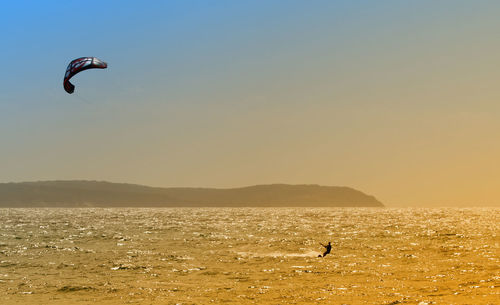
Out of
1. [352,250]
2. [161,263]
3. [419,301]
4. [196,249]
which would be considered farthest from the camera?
[196,249]

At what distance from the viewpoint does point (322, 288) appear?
1179 inches

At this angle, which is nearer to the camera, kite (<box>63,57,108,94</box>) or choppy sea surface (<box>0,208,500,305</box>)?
choppy sea surface (<box>0,208,500,305</box>)

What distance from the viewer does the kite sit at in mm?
42188

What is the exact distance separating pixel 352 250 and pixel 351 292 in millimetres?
23127

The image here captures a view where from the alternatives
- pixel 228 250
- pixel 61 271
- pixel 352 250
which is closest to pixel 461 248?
pixel 352 250

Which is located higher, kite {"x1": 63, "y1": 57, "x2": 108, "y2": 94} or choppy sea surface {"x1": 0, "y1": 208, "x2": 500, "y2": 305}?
kite {"x1": 63, "y1": 57, "x2": 108, "y2": 94}

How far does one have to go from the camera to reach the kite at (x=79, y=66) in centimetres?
4219

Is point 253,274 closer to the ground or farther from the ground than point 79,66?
closer to the ground

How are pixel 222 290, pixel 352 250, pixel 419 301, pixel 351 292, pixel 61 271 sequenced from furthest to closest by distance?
pixel 352 250, pixel 61 271, pixel 222 290, pixel 351 292, pixel 419 301

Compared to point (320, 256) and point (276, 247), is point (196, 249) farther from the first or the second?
point (320, 256)

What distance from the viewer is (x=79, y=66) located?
42.5 m

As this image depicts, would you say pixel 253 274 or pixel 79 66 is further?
pixel 79 66

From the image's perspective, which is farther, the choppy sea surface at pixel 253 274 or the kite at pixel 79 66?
the kite at pixel 79 66

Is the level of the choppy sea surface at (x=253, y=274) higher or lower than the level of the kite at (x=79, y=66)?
lower
